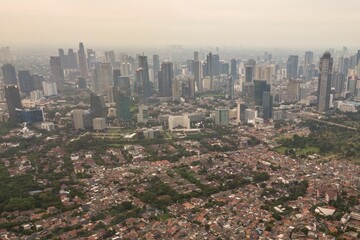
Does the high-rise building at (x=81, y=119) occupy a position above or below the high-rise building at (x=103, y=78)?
below

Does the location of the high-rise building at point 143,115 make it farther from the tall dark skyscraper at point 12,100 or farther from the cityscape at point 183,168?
the tall dark skyscraper at point 12,100

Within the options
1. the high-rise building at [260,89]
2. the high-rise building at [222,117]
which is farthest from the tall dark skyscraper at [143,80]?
the high-rise building at [260,89]

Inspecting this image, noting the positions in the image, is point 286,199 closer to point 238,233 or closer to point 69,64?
point 238,233

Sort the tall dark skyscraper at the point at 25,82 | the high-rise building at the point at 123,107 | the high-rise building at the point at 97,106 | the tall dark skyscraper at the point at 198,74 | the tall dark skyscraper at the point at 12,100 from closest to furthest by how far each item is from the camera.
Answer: the high-rise building at the point at 97,106 → the tall dark skyscraper at the point at 12,100 → the high-rise building at the point at 123,107 → the tall dark skyscraper at the point at 25,82 → the tall dark skyscraper at the point at 198,74

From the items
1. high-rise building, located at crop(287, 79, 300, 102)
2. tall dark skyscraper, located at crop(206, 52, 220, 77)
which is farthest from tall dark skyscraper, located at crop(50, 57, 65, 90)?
high-rise building, located at crop(287, 79, 300, 102)

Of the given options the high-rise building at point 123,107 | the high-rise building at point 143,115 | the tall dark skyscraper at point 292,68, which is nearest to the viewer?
the high-rise building at point 143,115

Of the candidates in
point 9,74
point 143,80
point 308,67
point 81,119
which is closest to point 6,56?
point 9,74

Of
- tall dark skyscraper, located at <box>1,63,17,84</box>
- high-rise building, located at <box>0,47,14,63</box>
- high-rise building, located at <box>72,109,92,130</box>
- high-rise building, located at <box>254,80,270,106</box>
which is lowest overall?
high-rise building, located at <box>72,109,92,130</box>

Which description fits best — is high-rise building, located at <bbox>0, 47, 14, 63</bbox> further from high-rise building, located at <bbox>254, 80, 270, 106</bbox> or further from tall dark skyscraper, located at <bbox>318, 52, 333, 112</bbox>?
tall dark skyscraper, located at <bbox>318, 52, 333, 112</bbox>

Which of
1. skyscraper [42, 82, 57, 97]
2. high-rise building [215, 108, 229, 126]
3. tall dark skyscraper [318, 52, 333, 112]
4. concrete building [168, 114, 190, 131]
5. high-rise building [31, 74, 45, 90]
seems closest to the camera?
concrete building [168, 114, 190, 131]
